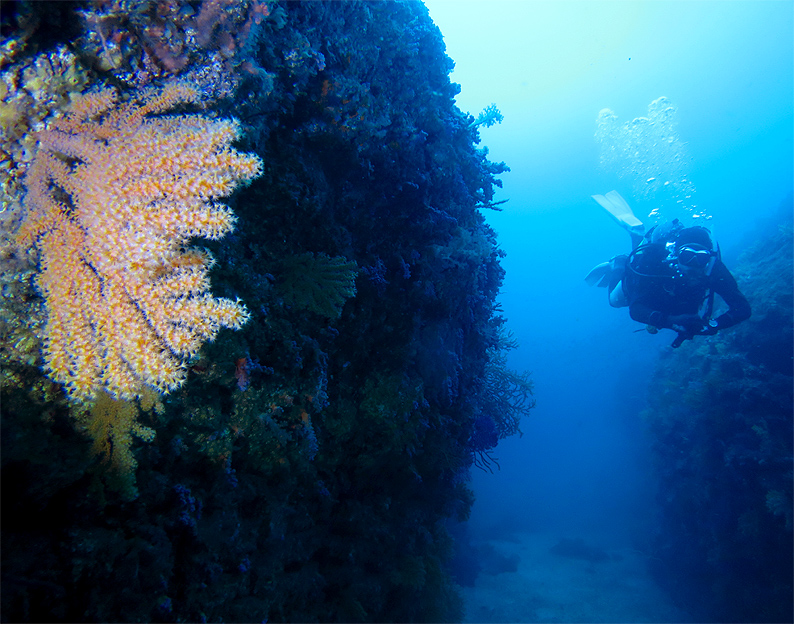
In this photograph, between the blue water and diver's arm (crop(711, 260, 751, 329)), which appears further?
the blue water

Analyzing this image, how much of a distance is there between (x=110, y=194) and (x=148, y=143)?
291 millimetres

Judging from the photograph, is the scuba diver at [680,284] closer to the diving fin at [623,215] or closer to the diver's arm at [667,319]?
the diver's arm at [667,319]

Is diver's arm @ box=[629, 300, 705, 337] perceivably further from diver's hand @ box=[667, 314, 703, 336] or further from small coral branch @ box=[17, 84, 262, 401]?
small coral branch @ box=[17, 84, 262, 401]

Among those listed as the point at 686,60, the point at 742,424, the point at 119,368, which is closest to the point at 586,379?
the point at 742,424

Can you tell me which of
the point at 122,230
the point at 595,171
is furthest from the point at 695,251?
the point at 595,171

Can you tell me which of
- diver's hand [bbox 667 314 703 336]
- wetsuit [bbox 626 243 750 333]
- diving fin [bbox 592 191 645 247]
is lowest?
diver's hand [bbox 667 314 703 336]

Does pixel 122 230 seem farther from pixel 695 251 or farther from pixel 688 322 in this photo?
Answer: pixel 695 251

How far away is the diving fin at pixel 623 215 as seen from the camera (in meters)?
10.3

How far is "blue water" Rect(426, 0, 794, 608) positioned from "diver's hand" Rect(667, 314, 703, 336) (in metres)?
17.1

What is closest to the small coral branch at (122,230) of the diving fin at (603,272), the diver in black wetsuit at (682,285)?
the diver in black wetsuit at (682,285)

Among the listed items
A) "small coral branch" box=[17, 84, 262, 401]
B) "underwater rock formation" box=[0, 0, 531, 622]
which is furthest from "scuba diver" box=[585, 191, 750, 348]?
"small coral branch" box=[17, 84, 262, 401]

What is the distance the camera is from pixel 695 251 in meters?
7.12

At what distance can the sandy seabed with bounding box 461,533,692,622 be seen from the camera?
11266mm

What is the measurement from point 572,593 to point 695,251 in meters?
13.9
